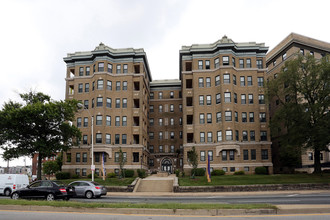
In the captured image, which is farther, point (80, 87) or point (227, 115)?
point (80, 87)

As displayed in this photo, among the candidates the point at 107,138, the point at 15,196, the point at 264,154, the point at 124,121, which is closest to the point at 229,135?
the point at 264,154

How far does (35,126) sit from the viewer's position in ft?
121

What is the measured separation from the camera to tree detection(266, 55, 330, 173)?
3400 cm

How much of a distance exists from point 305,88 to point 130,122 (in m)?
27.6

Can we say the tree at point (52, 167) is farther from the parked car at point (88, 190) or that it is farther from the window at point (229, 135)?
the parked car at point (88, 190)

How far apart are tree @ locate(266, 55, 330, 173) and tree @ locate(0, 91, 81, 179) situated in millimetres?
28608

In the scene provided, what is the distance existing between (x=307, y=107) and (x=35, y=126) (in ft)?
115

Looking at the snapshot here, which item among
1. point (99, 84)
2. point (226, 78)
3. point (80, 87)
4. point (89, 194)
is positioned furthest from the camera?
point (80, 87)

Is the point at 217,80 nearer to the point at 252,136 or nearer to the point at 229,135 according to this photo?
the point at 229,135

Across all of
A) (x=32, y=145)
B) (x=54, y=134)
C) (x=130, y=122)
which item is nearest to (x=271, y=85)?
(x=130, y=122)

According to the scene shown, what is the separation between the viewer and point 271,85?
3869 cm

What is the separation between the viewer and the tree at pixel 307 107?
3400 centimetres

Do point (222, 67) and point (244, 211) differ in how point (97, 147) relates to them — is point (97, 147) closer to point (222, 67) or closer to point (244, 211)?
point (222, 67)

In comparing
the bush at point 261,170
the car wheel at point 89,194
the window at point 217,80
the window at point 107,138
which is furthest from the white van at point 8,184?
the window at point 217,80
